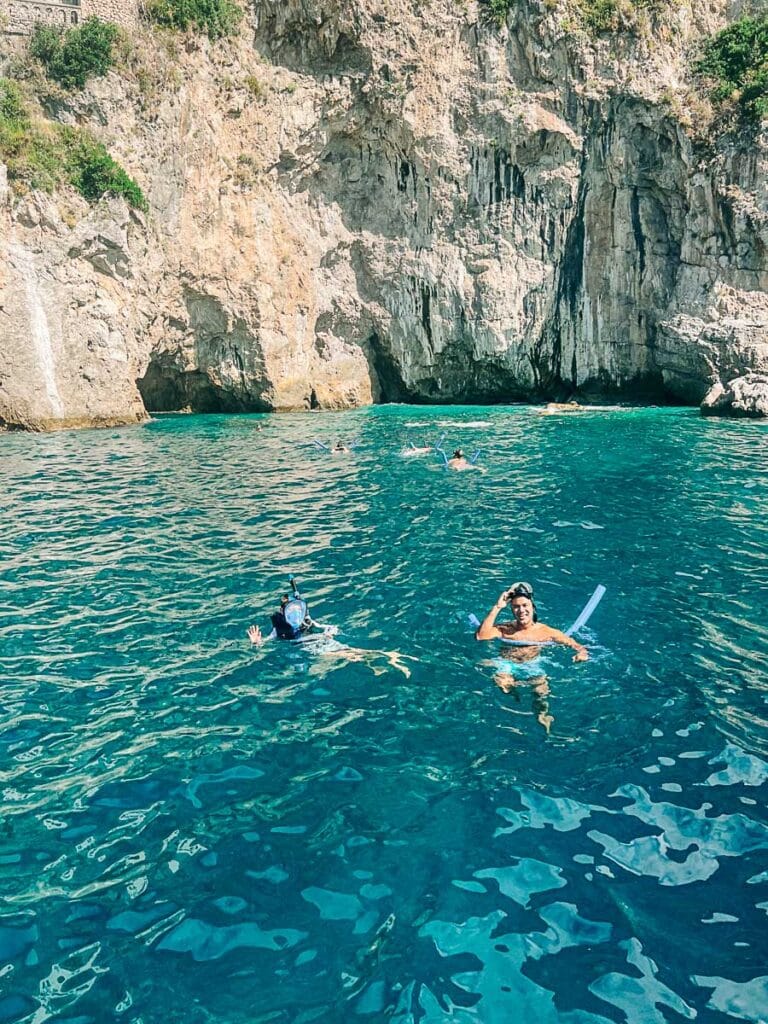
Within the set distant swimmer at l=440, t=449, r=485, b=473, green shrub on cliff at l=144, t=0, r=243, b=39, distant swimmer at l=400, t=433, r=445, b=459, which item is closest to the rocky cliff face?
green shrub on cliff at l=144, t=0, r=243, b=39

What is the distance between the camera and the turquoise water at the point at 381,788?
4.04 meters

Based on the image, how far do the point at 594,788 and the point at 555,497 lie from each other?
→ 1212 centimetres

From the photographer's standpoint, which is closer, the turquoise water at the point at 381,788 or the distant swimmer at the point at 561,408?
the turquoise water at the point at 381,788

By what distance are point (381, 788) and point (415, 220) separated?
142 ft

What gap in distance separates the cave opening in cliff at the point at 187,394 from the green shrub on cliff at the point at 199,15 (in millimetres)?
17294

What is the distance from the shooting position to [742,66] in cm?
3819

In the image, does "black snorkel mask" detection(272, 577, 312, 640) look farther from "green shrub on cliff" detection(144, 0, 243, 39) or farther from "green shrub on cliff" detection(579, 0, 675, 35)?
"green shrub on cliff" detection(579, 0, 675, 35)

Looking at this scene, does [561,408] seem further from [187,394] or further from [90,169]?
[90,169]

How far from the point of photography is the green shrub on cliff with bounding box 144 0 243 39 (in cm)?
3641

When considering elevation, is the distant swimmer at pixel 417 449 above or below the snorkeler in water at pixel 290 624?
above

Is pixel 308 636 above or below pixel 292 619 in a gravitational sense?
below

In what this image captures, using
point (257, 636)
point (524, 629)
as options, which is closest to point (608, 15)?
point (524, 629)

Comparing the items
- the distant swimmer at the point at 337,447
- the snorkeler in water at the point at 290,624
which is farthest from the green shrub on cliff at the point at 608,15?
the snorkeler in water at the point at 290,624

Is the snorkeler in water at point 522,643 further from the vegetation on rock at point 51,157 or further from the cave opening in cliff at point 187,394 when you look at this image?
the cave opening in cliff at point 187,394
